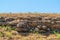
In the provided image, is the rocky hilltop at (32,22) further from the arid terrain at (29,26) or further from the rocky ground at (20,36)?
the rocky ground at (20,36)

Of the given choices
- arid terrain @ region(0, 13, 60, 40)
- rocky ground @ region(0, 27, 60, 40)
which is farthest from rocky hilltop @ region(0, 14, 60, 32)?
rocky ground @ region(0, 27, 60, 40)

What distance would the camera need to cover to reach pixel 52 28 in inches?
504

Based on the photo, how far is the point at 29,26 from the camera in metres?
12.8

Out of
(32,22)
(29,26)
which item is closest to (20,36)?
(29,26)

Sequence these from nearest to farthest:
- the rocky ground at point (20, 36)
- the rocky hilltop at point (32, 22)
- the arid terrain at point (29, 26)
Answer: the rocky ground at point (20, 36) < the arid terrain at point (29, 26) < the rocky hilltop at point (32, 22)

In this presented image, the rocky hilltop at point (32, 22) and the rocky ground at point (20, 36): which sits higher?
the rocky hilltop at point (32, 22)

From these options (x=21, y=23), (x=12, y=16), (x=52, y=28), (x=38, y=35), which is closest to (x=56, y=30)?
(x=52, y=28)

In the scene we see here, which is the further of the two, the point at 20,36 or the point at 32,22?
the point at 32,22

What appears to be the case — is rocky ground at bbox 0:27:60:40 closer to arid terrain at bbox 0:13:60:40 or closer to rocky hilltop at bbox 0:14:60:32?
arid terrain at bbox 0:13:60:40

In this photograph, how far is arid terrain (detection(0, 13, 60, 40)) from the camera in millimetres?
11922

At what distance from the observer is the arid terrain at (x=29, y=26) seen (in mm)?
11922

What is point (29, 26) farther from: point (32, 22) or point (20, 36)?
point (20, 36)

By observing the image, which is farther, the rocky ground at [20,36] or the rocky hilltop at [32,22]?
the rocky hilltop at [32,22]

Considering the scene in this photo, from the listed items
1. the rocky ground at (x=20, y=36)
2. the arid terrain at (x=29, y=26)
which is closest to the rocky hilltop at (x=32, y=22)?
the arid terrain at (x=29, y=26)
